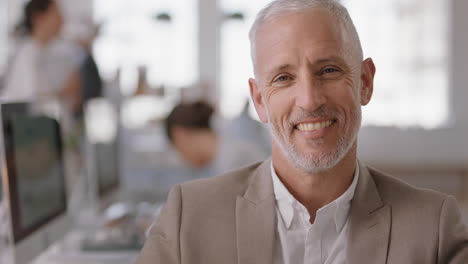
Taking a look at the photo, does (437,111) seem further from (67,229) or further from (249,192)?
(249,192)

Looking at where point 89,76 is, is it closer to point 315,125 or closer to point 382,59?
point 315,125

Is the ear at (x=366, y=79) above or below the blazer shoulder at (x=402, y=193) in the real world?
above

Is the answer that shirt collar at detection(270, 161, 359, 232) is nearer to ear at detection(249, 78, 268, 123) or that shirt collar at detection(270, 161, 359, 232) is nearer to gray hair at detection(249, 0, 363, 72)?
ear at detection(249, 78, 268, 123)

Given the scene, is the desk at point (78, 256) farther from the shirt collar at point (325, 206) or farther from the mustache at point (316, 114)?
the mustache at point (316, 114)

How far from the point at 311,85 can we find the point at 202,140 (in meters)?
2.49

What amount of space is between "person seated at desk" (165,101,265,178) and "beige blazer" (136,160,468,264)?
221 centimetres

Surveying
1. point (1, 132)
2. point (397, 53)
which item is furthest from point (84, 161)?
point (397, 53)

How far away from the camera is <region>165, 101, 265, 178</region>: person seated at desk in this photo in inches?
138

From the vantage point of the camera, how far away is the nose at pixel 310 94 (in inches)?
45.4

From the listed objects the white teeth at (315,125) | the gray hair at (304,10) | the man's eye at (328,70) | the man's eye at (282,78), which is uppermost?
the gray hair at (304,10)

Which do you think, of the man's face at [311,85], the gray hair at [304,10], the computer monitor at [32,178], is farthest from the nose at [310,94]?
the computer monitor at [32,178]

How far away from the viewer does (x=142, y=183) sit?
Result: 4684 millimetres

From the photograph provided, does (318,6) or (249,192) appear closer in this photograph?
(318,6)

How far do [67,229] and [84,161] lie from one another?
27.3 inches
